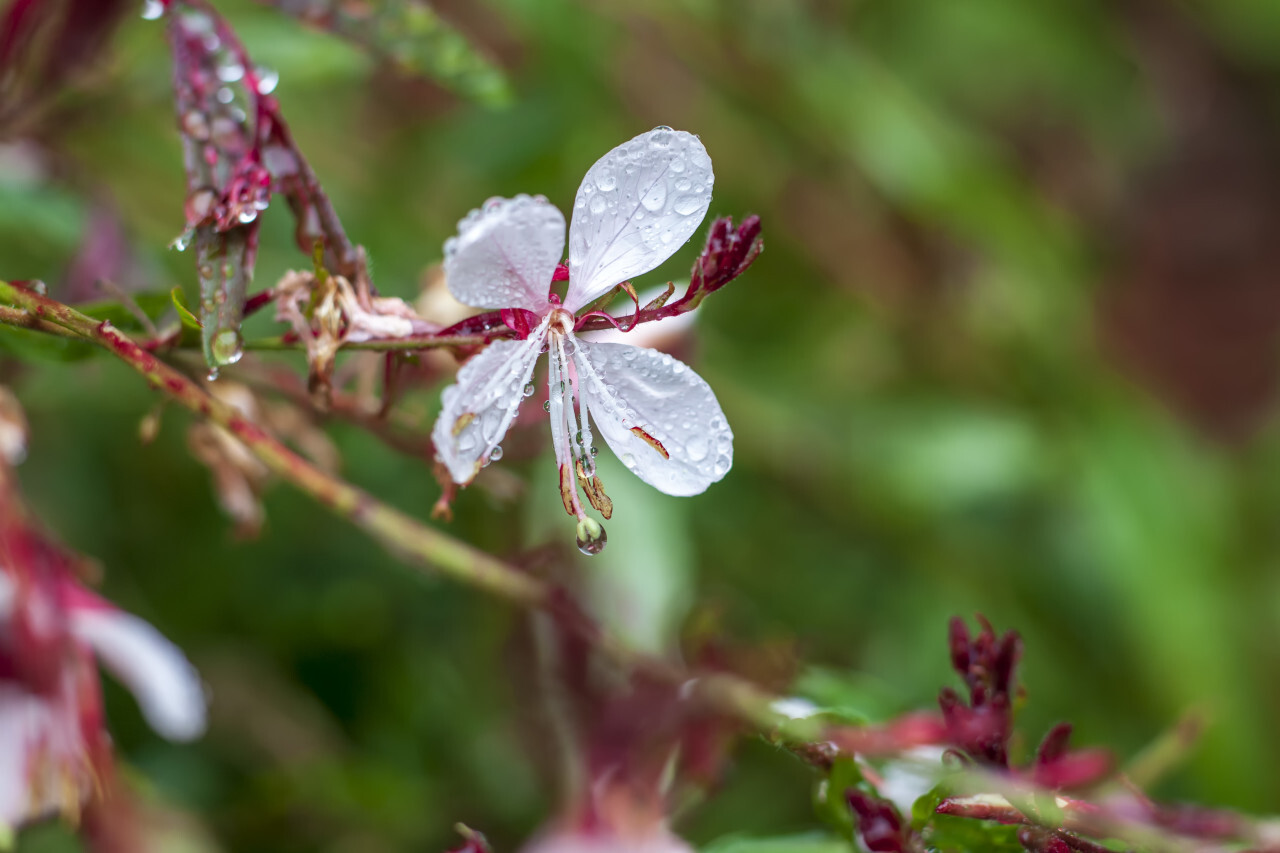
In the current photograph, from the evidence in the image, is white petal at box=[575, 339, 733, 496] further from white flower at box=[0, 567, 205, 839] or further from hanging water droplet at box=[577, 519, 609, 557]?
white flower at box=[0, 567, 205, 839]

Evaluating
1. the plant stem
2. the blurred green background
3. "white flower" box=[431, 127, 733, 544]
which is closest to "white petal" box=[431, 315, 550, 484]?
"white flower" box=[431, 127, 733, 544]

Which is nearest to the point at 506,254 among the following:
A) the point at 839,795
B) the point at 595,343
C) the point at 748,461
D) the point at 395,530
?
the point at 595,343

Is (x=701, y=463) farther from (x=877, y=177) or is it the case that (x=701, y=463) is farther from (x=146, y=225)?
(x=877, y=177)

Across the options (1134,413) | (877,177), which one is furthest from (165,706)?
(1134,413)

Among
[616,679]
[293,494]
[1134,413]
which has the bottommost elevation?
[293,494]

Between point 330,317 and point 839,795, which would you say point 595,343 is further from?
point 839,795

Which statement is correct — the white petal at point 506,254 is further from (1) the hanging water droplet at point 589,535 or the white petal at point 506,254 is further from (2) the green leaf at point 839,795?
(2) the green leaf at point 839,795
